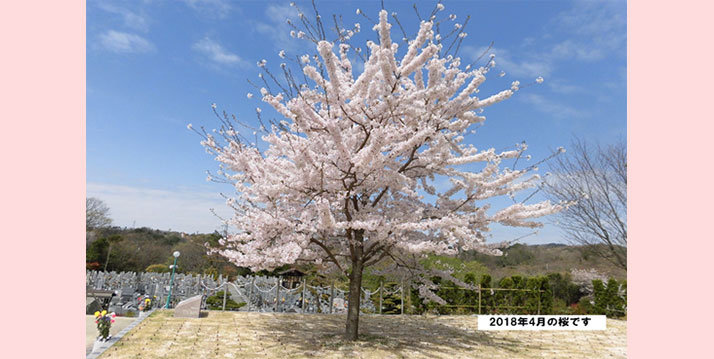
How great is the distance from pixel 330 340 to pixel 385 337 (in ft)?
4.44

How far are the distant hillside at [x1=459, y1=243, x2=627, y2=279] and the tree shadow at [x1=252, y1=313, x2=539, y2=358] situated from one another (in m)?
9.81

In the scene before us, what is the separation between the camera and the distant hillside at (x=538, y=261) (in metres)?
20.4

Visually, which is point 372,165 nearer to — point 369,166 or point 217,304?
point 369,166

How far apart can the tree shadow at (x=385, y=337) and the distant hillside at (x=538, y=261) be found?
32.2 ft

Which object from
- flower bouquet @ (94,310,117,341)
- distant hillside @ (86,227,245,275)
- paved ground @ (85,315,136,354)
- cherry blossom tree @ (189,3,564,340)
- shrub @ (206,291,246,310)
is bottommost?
distant hillside @ (86,227,245,275)

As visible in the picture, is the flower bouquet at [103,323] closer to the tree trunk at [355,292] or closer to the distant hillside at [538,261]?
the tree trunk at [355,292]

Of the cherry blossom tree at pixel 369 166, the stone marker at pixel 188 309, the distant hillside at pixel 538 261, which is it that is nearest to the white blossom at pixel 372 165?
the cherry blossom tree at pixel 369 166

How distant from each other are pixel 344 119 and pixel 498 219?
3.45 meters

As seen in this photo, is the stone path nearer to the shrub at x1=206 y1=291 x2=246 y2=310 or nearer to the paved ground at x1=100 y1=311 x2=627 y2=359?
the paved ground at x1=100 y1=311 x2=627 y2=359

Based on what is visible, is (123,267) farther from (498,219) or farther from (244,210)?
(498,219)

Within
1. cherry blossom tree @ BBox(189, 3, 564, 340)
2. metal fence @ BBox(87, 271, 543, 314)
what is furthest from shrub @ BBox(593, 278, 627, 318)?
cherry blossom tree @ BBox(189, 3, 564, 340)

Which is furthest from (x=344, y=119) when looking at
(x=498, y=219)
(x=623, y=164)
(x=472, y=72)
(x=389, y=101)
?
(x=623, y=164)

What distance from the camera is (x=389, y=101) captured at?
6594 mm

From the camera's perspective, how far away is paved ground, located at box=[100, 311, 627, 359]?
6.77 metres
